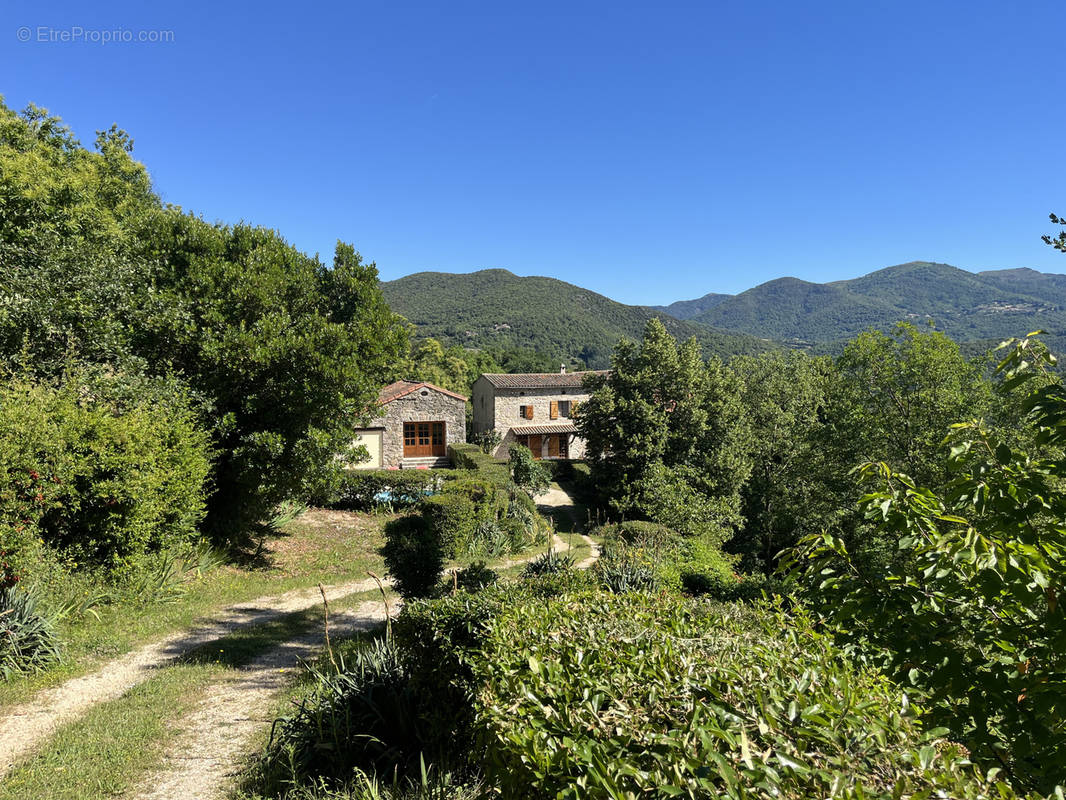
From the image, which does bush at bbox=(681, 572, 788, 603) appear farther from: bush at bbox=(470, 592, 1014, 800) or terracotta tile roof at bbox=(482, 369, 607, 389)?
terracotta tile roof at bbox=(482, 369, 607, 389)

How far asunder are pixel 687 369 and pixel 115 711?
1887 cm

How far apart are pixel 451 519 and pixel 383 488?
7.28 m

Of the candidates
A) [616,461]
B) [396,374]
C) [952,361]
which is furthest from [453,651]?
[616,461]

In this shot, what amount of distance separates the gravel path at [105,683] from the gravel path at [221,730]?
48.5 inches

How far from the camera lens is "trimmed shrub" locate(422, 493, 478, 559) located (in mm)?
14633

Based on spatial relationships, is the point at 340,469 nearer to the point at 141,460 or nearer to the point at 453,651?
the point at 141,460

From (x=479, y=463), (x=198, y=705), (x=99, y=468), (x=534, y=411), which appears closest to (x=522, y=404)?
(x=534, y=411)

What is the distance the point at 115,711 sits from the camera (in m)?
6.04

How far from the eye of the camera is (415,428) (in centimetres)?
3073

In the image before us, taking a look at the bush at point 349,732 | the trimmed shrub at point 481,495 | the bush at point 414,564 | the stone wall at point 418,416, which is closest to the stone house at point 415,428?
the stone wall at point 418,416

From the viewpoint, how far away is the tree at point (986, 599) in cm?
225

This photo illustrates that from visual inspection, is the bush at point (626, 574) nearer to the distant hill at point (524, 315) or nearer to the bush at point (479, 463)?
the bush at point (479, 463)

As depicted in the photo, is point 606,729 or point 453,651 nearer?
point 606,729

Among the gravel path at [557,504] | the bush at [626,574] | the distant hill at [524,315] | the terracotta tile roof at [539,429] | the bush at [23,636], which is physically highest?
the distant hill at [524,315]
